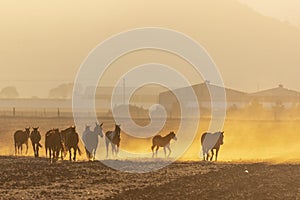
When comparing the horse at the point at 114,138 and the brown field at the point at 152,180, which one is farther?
the horse at the point at 114,138

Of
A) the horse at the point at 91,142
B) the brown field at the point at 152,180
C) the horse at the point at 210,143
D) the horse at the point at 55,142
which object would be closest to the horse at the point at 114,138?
the horse at the point at 91,142

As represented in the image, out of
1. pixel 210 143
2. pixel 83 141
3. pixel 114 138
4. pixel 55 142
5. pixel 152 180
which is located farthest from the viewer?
pixel 114 138

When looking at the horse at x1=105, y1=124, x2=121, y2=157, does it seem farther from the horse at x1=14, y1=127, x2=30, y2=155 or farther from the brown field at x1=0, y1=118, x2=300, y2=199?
the horse at x1=14, y1=127, x2=30, y2=155

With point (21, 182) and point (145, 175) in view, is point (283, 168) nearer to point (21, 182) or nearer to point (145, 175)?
point (145, 175)

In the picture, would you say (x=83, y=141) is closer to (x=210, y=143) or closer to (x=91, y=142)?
(x=91, y=142)

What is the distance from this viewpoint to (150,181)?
91.4ft

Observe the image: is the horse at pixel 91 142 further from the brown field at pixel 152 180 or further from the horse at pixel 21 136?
the horse at pixel 21 136

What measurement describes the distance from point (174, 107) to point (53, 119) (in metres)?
25.2

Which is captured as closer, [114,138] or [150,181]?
[150,181]

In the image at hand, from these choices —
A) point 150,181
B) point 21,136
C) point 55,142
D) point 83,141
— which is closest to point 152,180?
point 150,181

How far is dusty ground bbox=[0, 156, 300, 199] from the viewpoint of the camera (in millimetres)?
23719

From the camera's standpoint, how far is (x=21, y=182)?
27.0m

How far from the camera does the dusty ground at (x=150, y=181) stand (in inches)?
934

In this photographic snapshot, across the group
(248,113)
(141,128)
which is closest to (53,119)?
(141,128)
